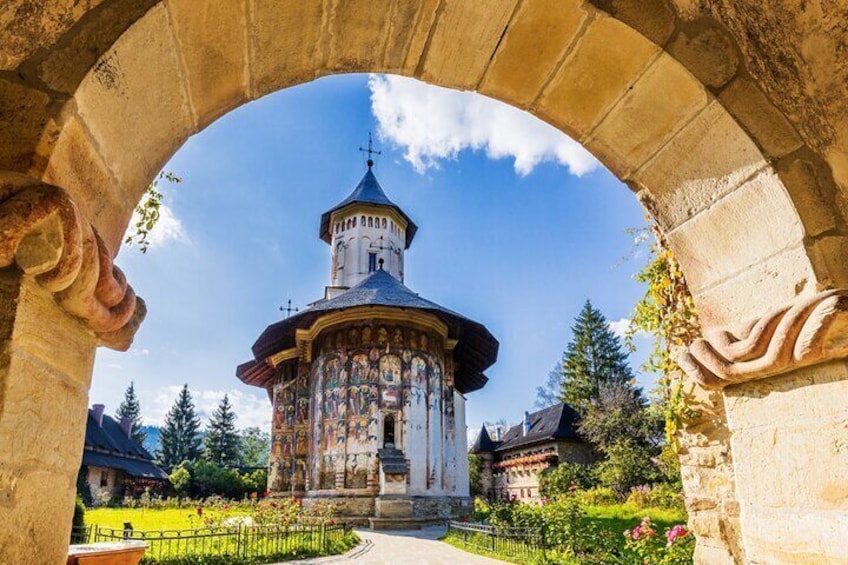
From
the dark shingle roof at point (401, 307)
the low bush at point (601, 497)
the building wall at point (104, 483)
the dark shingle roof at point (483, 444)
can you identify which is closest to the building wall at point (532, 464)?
the dark shingle roof at point (483, 444)

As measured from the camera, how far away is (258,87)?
2.01 m

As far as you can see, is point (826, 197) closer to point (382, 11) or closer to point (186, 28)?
point (382, 11)

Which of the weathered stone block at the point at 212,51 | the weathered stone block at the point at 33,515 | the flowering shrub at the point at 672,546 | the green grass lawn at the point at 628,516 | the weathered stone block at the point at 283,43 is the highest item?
the weathered stone block at the point at 283,43

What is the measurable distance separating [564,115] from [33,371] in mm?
2037

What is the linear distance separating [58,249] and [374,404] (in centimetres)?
1663

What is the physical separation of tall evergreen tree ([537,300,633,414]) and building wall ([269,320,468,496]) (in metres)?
22.6

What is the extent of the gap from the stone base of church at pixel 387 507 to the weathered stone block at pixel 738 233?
48.6 ft

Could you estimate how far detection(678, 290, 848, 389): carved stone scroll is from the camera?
1.67 metres

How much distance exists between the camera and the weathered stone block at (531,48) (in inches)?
75.0

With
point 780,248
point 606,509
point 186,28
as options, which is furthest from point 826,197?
point 606,509

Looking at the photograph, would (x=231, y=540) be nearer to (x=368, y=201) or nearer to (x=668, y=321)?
(x=668, y=321)

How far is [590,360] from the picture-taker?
137 feet

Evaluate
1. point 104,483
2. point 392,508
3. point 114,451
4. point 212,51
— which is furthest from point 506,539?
point 114,451

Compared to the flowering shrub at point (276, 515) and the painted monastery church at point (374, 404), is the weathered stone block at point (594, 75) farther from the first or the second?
the painted monastery church at point (374, 404)
